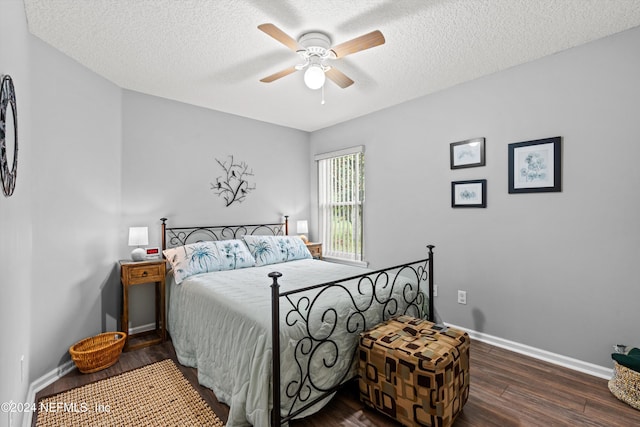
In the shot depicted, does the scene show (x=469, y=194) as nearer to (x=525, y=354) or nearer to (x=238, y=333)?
(x=525, y=354)

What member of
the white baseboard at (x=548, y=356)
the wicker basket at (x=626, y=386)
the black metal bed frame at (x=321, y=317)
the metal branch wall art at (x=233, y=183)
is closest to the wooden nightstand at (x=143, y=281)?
the metal branch wall art at (x=233, y=183)

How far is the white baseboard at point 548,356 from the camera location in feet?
7.83

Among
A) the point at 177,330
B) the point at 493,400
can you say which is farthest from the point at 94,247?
the point at 493,400

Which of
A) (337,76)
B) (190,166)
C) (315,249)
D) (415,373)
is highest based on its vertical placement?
(337,76)

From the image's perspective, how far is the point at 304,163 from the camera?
4.98 m

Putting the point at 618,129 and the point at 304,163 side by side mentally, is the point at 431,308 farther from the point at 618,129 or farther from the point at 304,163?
the point at 304,163

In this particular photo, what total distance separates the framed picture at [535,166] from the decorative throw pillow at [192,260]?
304 cm

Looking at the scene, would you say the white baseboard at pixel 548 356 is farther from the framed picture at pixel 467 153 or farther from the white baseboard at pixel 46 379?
the white baseboard at pixel 46 379

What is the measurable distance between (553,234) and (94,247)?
13.7 feet

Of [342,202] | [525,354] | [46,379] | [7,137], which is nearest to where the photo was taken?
[7,137]

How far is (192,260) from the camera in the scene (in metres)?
3.08

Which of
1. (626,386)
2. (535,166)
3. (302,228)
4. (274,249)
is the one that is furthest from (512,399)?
(302,228)

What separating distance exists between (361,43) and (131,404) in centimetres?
294

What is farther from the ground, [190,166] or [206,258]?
[190,166]
